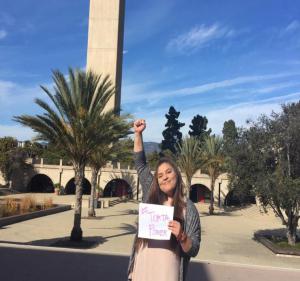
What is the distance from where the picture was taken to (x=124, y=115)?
15258 mm

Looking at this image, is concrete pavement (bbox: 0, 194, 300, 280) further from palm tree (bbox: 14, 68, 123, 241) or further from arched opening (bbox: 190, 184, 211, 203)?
arched opening (bbox: 190, 184, 211, 203)

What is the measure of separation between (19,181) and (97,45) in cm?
2091

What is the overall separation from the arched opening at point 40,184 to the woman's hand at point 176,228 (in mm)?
54857

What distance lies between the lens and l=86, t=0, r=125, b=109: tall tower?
5900 centimetres

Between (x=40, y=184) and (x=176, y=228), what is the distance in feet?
188

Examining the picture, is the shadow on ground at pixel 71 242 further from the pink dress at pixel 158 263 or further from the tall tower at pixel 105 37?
the tall tower at pixel 105 37

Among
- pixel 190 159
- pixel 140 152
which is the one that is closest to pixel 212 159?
pixel 190 159

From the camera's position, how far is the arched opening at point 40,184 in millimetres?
56444

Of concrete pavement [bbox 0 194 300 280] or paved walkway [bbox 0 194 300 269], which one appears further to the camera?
paved walkway [bbox 0 194 300 269]

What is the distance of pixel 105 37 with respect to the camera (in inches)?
2343

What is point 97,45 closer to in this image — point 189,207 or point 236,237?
point 236,237

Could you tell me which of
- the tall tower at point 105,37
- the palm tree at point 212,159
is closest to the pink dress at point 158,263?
the palm tree at point 212,159

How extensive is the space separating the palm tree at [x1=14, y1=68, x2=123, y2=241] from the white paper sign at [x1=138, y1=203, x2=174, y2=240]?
1188 cm

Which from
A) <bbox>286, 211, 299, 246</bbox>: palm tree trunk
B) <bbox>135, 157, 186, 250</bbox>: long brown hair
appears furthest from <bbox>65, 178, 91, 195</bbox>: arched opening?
<bbox>135, 157, 186, 250</bbox>: long brown hair
